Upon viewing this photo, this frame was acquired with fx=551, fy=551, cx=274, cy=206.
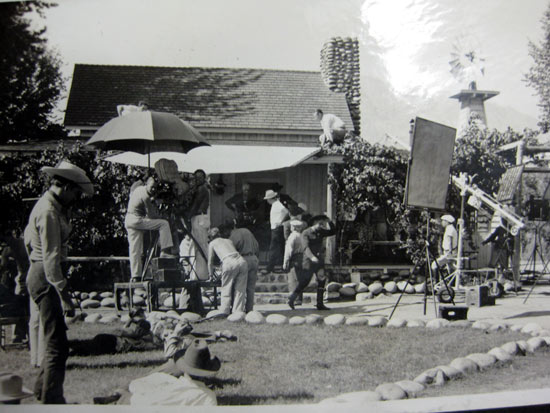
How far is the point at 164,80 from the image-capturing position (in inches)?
219

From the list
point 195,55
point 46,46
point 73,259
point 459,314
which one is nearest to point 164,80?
point 195,55

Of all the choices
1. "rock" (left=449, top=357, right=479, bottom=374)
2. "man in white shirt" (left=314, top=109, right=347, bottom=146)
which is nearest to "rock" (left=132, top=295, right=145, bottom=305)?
"rock" (left=449, top=357, right=479, bottom=374)

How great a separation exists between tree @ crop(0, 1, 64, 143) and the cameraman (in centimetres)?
120

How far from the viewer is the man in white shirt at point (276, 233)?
7496 mm

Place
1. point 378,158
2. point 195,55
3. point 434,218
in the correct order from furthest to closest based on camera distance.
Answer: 1. point 434,218
2. point 378,158
3. point 195,55

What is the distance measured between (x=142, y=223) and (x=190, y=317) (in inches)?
37.7

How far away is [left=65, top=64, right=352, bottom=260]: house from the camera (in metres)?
5.32

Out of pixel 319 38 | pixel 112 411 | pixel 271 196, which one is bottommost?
pixel 112 411

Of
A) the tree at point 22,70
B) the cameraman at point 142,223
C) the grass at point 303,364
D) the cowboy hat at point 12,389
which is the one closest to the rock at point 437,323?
the grass at point 303,364

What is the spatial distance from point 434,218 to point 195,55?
162 inches

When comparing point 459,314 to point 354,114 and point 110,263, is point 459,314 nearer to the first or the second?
point 354,114

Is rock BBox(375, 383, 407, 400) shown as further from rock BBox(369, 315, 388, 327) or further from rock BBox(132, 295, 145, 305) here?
A: rock BBox(132, 295, 145, 305)

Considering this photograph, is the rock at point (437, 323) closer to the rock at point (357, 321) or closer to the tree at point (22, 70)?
the rock at point (357, 321)

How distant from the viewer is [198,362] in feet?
13.5
